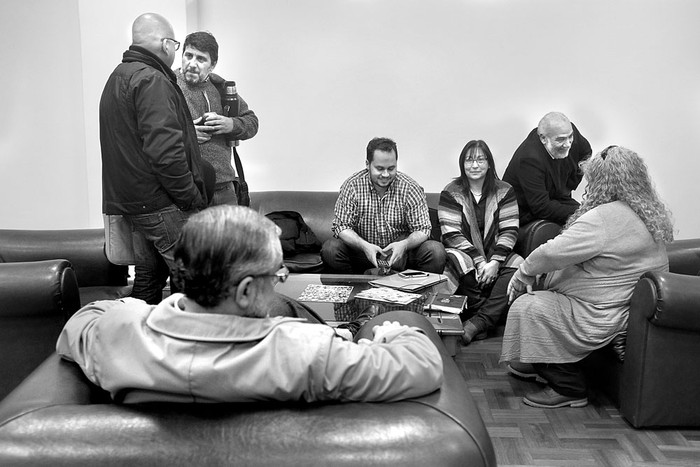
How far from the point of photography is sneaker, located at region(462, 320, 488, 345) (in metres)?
3.87

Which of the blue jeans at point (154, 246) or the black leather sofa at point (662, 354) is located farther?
the blue jeans at point (154, 246)

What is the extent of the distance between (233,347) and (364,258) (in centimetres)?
288

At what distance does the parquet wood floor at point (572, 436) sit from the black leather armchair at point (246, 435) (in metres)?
1.40

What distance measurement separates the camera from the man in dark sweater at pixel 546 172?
14.6 feet

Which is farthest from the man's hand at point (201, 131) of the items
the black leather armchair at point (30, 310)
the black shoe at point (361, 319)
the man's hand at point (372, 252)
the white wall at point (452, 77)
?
the white wall at point (452, 77)

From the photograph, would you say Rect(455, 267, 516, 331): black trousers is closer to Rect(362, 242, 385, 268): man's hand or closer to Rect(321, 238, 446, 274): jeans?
Rect(321, 238, 446, 274): jeans

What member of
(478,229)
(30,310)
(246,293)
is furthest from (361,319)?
(478,229)

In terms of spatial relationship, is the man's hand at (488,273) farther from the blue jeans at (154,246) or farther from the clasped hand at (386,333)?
the clasped hand at (386,333)

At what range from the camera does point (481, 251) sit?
4242 mm

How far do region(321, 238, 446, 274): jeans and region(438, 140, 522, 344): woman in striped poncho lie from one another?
0.36ft

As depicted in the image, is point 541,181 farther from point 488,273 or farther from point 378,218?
point 378,218

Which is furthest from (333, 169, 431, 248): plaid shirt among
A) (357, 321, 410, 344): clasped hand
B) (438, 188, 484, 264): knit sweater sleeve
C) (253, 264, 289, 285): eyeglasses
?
(253, 264, 289, 285): eyeglasses

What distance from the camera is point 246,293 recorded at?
4.62ft

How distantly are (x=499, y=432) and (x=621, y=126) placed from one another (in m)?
3.10
